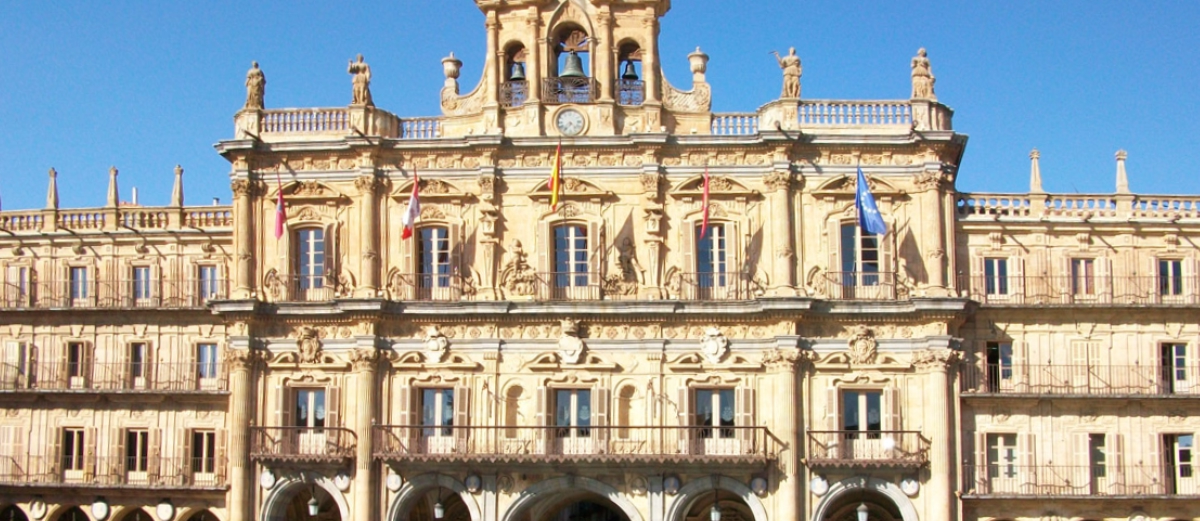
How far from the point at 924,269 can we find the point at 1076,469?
7754 millimetres

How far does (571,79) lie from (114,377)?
1863 centimetres

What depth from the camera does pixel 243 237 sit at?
169 feet

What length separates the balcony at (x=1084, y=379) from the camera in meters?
49.8

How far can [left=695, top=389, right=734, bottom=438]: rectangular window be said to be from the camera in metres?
49.4

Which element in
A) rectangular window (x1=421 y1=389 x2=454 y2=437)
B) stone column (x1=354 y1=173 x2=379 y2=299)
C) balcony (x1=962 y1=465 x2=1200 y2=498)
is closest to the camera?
Result: balcony (x1=962 y1=465 x2=1200 y2=498)

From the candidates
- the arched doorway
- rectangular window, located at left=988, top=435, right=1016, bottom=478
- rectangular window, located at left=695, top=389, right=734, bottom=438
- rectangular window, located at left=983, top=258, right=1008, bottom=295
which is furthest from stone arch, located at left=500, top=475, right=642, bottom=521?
the arched doorway

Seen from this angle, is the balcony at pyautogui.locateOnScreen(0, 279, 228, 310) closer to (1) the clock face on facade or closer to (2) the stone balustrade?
(1) the clock face on facade

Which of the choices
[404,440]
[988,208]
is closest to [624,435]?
[404,440]

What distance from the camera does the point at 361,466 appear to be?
4944 centimetres

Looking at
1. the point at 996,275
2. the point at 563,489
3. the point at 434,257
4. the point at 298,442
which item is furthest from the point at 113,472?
the point at 996,275

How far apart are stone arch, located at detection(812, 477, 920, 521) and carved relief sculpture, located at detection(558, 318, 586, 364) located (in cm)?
868

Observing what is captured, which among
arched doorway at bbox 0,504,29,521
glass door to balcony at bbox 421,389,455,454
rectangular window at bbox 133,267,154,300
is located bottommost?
arched doorway at bbox 0,504,29,521

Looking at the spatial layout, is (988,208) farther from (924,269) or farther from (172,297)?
(172,297)

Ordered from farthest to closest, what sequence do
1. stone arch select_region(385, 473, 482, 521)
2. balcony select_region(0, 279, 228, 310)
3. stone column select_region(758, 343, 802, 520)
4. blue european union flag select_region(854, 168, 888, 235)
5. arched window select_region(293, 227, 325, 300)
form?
balcony select_region(0, 279, 228, 310), arched window select_region(293, 227, 325, 300), stone arch select_region(385, 473, 482, 521), stone column select_region(758, 343, 802, 520), blue european union flag select_region(854, 168, 888, 235)
